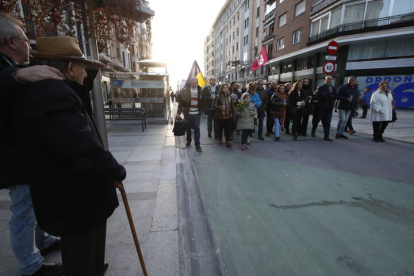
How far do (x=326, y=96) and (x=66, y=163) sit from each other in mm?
7137

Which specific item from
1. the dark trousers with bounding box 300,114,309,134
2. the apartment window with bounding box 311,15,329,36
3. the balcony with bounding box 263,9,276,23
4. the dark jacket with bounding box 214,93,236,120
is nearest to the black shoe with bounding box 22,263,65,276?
the dark jacket with bounding box 214,93,236,120

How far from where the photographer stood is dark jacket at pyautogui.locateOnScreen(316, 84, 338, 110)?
6.58 metres

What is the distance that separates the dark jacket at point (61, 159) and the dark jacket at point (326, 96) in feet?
22.5

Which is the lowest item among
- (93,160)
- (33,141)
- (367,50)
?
(93,160)

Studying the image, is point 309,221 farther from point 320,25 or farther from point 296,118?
point 320,25

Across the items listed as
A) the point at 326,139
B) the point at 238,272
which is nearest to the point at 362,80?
the point at 326,139

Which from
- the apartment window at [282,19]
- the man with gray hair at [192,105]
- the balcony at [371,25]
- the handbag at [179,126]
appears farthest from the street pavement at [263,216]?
the apartment window at [282,19]

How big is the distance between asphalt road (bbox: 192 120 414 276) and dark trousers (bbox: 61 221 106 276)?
1272mm

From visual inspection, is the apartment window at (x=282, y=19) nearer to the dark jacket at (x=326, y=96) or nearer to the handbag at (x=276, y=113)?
the dark jacket at (x=326, y=96)

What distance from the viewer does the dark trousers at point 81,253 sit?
4.31 feet

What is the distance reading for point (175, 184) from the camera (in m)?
3.60

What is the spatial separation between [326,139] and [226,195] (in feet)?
16.4

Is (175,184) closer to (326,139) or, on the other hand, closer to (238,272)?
(238,272)

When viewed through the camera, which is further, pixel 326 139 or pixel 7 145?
pixel 326 139
